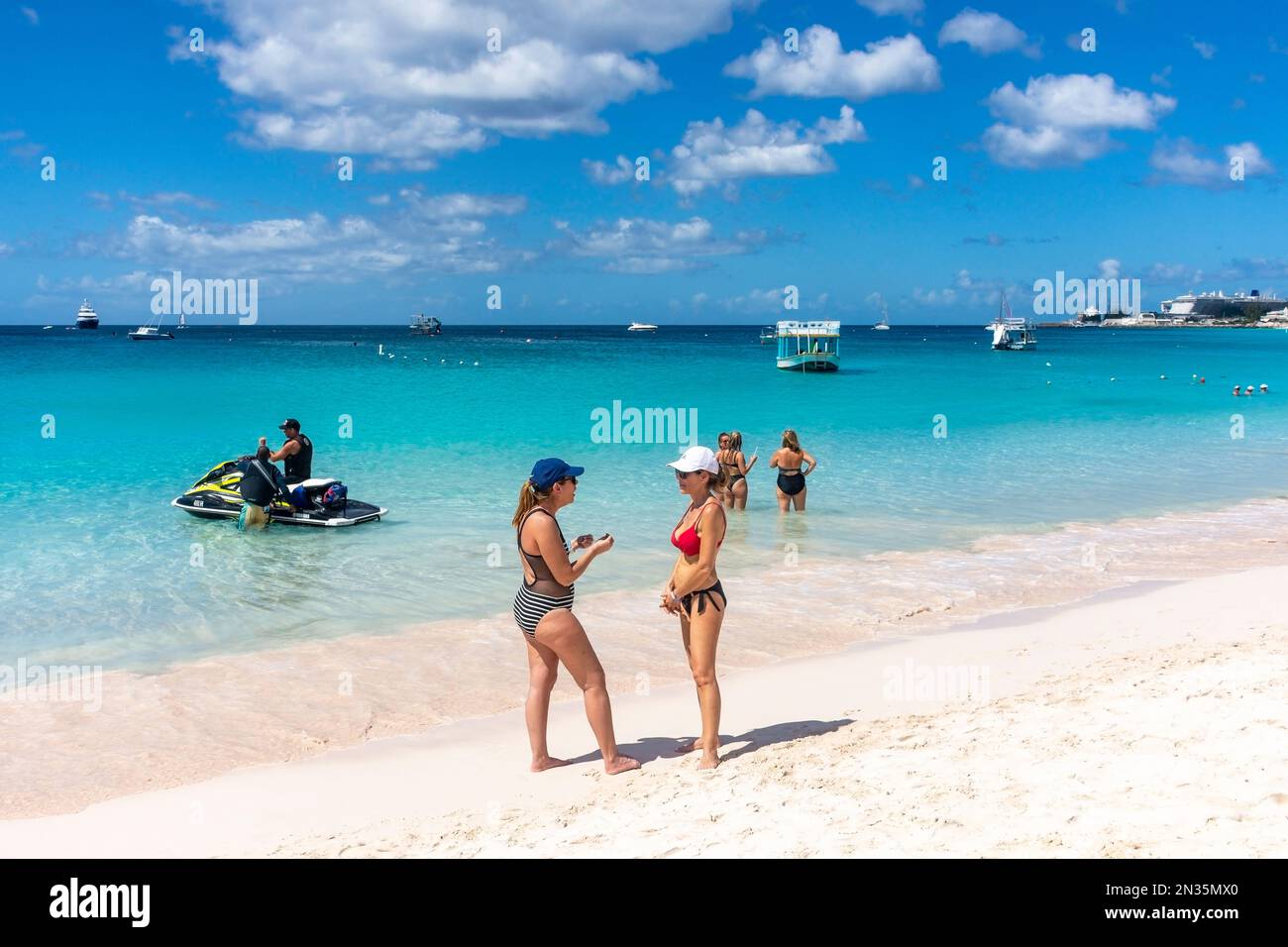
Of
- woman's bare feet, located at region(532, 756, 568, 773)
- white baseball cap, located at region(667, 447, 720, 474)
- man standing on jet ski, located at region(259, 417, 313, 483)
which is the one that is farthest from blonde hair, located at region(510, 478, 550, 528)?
man standing on jet ski, located at region(259, 417, 313, 483)

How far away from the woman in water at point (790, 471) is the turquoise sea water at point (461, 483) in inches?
18.0

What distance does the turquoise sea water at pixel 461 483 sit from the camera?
36.2 feet

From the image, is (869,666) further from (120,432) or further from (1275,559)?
(120,432)

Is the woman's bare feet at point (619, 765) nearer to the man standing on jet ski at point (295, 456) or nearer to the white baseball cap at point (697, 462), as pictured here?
the white baseball cap at point (697, 462)

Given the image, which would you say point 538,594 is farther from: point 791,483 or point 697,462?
point 791,483

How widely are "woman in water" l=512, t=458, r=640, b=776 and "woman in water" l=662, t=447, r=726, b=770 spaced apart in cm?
50

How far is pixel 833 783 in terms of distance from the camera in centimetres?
541

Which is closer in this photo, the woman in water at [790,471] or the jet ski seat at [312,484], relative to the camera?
the jet ski seat at [312,484]

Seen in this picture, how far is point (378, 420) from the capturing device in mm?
33969

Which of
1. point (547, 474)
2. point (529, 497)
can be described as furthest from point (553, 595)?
point (547, 474)

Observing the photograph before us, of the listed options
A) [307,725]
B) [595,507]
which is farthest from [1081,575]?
[307,725]

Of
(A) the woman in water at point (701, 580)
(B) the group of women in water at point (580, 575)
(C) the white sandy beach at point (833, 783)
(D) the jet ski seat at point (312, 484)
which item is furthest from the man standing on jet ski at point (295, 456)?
(A) the woman in water at point (701, 580)

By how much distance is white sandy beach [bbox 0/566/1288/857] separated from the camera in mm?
4570

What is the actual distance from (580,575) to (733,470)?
10.3 m
